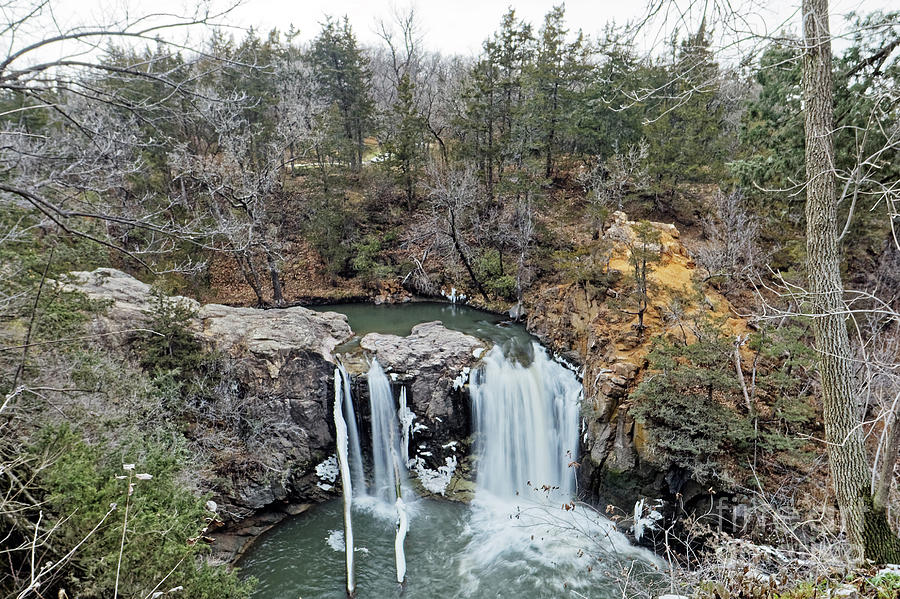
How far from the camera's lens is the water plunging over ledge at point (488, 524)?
7.89 meters

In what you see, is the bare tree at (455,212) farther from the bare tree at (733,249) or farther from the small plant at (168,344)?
the small plant at (168,344)

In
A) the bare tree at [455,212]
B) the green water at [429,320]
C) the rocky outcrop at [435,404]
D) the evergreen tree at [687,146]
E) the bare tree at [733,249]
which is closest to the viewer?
the rocky outcrop at [435,404]

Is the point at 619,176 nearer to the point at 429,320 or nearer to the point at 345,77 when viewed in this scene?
the point at 429,320

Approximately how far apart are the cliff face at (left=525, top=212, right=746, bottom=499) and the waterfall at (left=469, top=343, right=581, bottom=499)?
2.30ft

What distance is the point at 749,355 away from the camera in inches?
365

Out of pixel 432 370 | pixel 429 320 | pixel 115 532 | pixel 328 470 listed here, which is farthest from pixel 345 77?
pixel 115 532

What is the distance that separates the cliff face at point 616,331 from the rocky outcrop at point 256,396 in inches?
242

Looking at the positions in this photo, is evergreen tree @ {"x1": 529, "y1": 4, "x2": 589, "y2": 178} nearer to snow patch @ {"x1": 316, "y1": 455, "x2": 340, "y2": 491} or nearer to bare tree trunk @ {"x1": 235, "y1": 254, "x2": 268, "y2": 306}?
bare tree trunk @ {"x1": 235, "y1": 254, "x2": 268, "y2": 306}

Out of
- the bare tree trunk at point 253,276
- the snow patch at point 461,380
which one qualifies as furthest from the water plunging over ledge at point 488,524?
the bare tree trunk at point 253,276

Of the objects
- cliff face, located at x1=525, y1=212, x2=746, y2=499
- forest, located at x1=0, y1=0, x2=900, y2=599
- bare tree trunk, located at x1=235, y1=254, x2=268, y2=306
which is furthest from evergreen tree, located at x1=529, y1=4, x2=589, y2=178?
bare tree trunk, located at x1=235, y1=254, x2=268, y2=306

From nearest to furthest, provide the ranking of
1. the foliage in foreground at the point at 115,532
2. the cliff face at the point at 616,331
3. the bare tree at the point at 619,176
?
the foliage in foreground at the point at 115,532
the cliff face at the point at 616,331
the bare tree at the point at 619,176

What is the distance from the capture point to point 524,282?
16.8 meters

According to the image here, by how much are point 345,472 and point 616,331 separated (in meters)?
6.91

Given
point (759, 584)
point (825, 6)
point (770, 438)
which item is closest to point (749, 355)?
point (770, 438)
